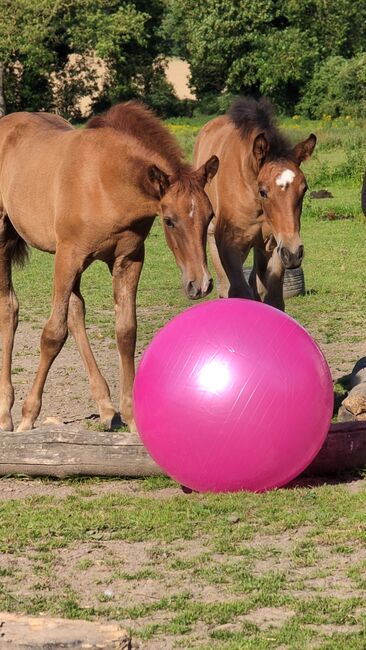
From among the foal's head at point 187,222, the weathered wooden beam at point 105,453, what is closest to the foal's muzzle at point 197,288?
the foal's head at point 187,222

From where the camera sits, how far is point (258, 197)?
353 inches

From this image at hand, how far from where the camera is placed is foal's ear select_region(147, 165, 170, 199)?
7.33 metres

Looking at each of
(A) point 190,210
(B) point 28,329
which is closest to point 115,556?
(A) point 190,210

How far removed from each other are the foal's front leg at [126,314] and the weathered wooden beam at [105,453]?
124cm

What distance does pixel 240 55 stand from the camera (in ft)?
192

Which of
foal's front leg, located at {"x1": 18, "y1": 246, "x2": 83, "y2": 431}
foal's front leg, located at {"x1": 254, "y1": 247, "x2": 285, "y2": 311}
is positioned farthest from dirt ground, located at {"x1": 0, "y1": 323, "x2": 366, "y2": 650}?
foal's front leg, located at {"x1": 254, "y1": 247, "x2": 285, "y2": 311}

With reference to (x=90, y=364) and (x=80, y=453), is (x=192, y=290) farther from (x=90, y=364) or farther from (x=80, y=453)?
(x=90, y=364)

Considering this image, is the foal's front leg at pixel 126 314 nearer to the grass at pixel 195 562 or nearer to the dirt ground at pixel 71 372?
the dirt ground at pixel 71 372

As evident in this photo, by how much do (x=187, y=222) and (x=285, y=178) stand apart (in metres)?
1.33

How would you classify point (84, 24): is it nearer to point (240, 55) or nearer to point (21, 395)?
point (240, 55)

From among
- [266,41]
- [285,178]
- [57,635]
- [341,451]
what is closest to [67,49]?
[266,41]

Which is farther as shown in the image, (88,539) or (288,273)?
(288,273)

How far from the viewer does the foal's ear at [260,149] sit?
8.59m

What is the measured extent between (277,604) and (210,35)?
54.9 metres
